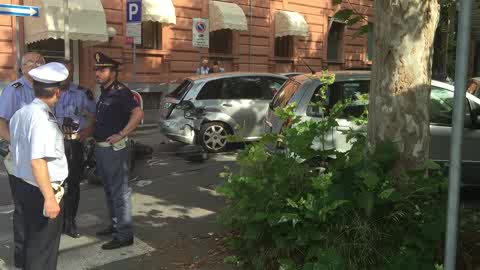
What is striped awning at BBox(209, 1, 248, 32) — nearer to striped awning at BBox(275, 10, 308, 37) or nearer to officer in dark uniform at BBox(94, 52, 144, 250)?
striped awning at BBox(275, 10, 308, 37)

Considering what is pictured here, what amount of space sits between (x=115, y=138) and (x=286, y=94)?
9.44 feet

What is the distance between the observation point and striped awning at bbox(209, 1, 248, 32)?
64.9 feet

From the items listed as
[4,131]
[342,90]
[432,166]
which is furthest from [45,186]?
[342,90]

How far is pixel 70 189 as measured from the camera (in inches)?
207

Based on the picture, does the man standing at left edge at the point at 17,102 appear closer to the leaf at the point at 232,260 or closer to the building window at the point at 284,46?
the leaf at the point at 232,260

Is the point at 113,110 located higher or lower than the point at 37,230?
higher

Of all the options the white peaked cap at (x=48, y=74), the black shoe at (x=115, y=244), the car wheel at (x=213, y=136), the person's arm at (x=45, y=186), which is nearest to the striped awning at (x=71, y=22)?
the car wheel at (x=213, y=136)

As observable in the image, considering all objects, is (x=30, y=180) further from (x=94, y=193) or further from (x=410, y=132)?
(x=94, y=193)

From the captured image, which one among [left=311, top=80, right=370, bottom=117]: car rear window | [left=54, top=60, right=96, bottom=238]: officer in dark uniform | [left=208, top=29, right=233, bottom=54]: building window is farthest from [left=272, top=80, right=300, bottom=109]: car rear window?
[left=208, top=29, right=233, bottom=54]: building window

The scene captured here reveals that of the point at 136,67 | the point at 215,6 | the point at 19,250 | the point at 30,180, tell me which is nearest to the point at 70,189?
the point at 19,250

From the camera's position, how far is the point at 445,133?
6.30 metres

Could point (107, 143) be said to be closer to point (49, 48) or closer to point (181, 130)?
point (181, 130)

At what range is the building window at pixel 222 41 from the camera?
2117 centimetres

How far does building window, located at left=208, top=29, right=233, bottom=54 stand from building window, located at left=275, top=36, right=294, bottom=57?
305 cm
